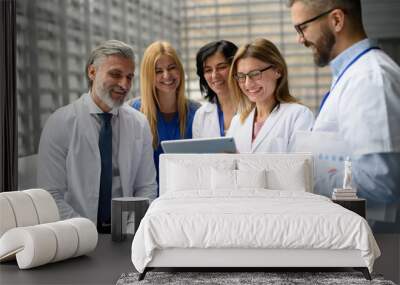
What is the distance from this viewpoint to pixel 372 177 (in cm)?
634

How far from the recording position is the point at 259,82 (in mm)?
6438

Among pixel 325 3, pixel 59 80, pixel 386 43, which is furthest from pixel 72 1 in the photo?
pixel 386 43

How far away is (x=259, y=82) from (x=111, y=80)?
57.3 inches

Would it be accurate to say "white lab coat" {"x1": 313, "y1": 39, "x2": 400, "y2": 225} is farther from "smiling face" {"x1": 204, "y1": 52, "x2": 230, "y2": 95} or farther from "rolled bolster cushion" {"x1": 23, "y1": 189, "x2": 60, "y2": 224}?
"rolled bolster cushion" {"x1": 23, "y1": 189, "x2": 60, "y2": 224}

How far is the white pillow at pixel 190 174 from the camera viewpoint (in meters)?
6.04

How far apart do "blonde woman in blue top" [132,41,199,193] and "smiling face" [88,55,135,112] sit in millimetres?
162

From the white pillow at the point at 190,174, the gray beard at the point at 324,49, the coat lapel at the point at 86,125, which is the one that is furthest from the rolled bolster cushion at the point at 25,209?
the gray beard at the point at 324,49

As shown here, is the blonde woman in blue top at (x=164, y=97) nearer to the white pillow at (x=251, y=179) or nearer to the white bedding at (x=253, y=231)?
the white pillow at (x=251, y=179)

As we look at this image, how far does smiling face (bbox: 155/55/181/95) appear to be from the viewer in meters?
6.58

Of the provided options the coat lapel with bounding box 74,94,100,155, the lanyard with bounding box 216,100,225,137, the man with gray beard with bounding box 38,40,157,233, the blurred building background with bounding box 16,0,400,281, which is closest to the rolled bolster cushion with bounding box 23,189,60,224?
the man with gray beard with bounding box 38,40,157,233

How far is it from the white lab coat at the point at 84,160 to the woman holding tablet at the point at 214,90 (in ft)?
1.84

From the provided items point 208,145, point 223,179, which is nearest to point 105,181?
point 208,145

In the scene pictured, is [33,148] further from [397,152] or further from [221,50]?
[397,152]

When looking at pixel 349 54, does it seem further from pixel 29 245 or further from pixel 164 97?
pixel 29 245
